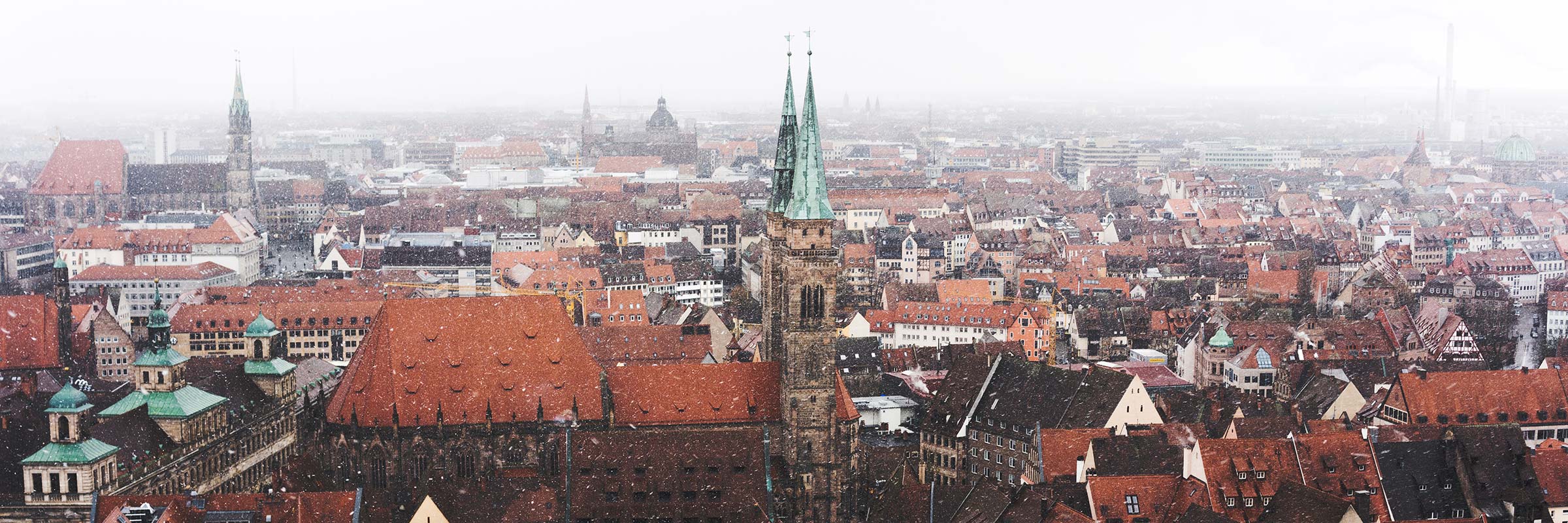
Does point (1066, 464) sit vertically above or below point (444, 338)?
below

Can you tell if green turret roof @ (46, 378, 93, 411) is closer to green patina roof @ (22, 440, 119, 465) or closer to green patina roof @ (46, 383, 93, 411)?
green patina roof @ (46, 383, 93, 411)

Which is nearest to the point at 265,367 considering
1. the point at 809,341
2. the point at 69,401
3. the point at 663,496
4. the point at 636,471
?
the point at 69,401

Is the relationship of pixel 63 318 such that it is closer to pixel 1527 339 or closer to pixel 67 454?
pixel 67 454

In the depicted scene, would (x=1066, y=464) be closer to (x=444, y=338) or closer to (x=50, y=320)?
(x=444, y=338)

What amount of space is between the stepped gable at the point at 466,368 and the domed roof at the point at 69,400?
8.73m

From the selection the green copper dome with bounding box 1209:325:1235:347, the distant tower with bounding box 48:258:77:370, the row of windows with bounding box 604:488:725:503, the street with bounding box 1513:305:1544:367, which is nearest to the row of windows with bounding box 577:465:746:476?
the row of windows with bounding box 604:488:725:503

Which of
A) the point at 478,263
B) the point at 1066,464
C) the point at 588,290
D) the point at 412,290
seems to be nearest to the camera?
the point at 1066,464

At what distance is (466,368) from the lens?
6844 cm

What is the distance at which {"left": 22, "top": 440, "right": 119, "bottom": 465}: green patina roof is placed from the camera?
64.3 m

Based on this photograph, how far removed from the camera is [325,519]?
58125 mm

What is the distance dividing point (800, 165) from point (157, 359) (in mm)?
27661

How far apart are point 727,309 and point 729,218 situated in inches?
1972

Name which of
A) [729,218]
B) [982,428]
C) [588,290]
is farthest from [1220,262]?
[982,428]

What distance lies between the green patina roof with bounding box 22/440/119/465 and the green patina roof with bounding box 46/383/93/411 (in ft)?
4.37
